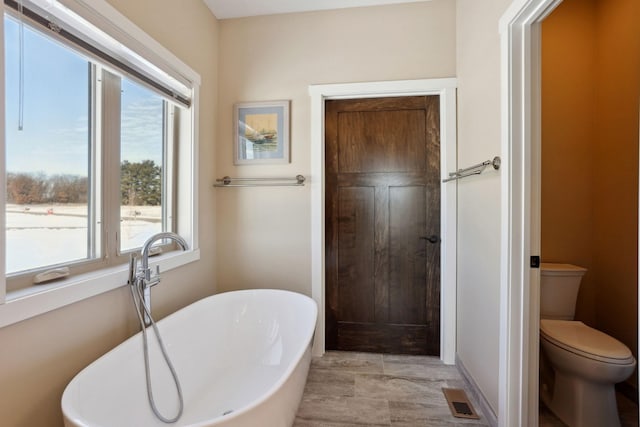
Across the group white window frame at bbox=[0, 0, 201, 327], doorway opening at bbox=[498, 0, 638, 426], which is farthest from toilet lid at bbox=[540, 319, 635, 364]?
white window frame at bbox=[0, 0, 201, 327]

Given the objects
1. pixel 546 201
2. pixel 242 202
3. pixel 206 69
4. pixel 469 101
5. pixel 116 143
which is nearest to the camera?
pixel 116 143

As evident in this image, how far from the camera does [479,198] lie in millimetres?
1729

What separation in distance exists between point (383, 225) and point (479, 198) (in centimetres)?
73

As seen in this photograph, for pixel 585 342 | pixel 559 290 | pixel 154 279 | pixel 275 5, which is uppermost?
pixel 275 5

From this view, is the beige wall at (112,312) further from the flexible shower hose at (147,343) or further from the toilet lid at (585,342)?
the toilet lid at (585,342)

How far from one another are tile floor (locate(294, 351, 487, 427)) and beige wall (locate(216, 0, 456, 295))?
0.62 metres

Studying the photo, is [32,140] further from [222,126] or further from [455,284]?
[455,284]

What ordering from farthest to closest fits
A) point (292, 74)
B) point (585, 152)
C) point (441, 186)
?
point (292, 74), point (441, 186), point (585, 152)

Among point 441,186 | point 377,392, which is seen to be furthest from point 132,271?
point 441,186

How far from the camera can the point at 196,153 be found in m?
2.03

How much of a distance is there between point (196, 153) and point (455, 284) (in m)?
2.13

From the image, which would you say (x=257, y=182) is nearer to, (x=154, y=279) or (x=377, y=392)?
(x=154, y=279)

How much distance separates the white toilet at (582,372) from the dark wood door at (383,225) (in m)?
0.74

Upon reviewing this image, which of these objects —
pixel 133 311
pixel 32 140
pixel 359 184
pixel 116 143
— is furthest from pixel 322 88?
pixel 133 311
